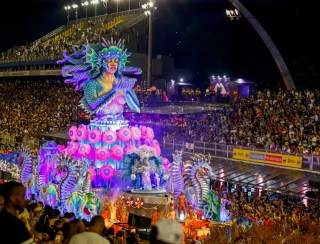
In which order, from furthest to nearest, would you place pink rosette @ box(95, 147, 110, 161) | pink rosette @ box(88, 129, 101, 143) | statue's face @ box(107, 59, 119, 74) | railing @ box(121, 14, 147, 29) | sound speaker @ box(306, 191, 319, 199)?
railing @ box(121, 14, 147, 29) → statue's face @ box(107, 59, 119, 74) → pink rosette @ box(88, 129, 101, 143) → pink rosette @ box(95, 147, 110, 161) → sound speaker @ box(306, 191, 319, 199)

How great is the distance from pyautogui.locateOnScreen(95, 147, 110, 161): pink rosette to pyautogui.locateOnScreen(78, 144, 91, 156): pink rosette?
33cm

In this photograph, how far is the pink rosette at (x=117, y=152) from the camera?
18.1 metres

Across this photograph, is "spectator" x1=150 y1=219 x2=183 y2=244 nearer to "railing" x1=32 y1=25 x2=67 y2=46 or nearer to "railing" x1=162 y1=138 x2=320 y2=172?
"railing" x1=162 y1=138 x2=320 y2=172

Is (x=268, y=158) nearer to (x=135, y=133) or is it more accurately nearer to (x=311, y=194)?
(x=311, y=194)

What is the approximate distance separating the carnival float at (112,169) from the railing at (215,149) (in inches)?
A: 107

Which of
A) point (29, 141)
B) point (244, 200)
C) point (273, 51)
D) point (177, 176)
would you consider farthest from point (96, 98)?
point (29, 141)

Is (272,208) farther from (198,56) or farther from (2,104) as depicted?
(2,104)

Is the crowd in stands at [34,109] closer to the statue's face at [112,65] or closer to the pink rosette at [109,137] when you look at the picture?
the pink rosette at [109,137]

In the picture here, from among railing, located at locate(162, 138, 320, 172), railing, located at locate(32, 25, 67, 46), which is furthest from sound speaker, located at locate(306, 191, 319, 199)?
railing, located at locate(32, 25, 67, 46)

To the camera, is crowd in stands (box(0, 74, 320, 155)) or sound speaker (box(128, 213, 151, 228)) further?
crowd in stands (box(0, 74, 320, 155))

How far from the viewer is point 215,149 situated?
21078 mm

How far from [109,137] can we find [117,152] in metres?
0.61

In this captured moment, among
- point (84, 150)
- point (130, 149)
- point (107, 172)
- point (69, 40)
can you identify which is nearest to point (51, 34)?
point (69, 40)

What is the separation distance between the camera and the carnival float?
15.7 meters
